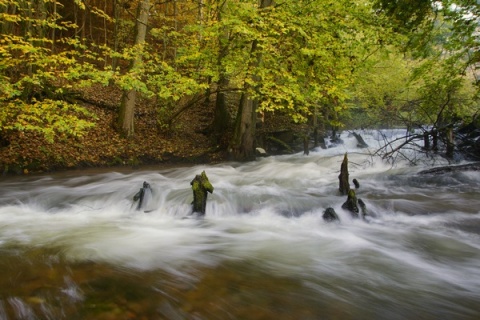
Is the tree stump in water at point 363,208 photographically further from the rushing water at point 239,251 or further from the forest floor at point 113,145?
the forest floor at point 113,145

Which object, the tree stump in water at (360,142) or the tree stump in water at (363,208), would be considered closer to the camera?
the tree stump in water at (363,208)

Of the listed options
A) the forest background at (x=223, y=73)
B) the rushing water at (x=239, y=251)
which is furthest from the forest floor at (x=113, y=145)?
the rushing water at (x=239, y=251)

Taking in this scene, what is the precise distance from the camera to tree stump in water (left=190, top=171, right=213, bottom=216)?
22.8ft

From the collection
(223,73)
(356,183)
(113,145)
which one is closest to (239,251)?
(356,183)

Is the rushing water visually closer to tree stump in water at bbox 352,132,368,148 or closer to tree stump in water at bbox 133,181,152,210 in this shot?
tree stump in water at bbox 133,181,152,210

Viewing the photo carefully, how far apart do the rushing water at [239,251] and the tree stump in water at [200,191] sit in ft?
0.72

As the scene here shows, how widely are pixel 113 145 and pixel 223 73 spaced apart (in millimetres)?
4854

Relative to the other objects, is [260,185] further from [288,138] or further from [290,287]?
[288,138]

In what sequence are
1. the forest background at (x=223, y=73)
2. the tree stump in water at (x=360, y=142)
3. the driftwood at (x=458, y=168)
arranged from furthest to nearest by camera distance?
the tree stump in water at (x=360, y=142), the driftwood at (x=458, y=168), the forest background at (x=223, y=73)

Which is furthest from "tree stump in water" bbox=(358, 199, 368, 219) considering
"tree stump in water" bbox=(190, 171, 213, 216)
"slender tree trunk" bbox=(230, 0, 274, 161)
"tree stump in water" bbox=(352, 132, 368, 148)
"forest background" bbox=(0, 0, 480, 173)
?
"tree stump in water" bbox=(352, 132, 368, 148)

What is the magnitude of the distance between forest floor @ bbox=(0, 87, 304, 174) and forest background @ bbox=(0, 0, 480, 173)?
0.05m

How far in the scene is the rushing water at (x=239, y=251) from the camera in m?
3.68

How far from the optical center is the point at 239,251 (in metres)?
5.60

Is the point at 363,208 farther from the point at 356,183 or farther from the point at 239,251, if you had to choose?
the point at 239,251
